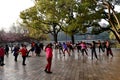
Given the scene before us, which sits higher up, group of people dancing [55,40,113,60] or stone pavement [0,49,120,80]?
group of people dancing [55,40,113,60]

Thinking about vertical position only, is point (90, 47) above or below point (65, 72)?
above

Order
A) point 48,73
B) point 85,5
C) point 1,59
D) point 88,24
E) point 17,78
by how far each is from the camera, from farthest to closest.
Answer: point 88,24, point 85,5, point 1,59, point 48,73, point 17,78

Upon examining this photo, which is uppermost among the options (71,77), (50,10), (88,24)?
(50,10)

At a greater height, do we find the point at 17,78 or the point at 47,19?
the point at 47,19

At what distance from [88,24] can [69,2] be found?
17.4 feet

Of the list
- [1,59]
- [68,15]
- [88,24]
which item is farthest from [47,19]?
[1,59]

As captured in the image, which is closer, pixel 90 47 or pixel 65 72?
pixel 65 72

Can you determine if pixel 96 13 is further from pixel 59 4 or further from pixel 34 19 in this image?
pixel 34 19

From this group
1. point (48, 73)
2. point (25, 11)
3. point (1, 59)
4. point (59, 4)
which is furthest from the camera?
point (25, 11)

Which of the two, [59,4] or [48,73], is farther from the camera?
[59,4]

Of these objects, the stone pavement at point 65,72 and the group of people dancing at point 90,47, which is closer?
the stone pavement at point 65,72

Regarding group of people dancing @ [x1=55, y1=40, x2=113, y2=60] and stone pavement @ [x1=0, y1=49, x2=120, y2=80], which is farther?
group of people dancing @ [x1=55, y1=40, x2=113, y2=60]

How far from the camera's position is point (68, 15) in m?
53.7

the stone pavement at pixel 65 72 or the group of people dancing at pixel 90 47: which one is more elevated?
the group of people dancing at pixel 90 47
